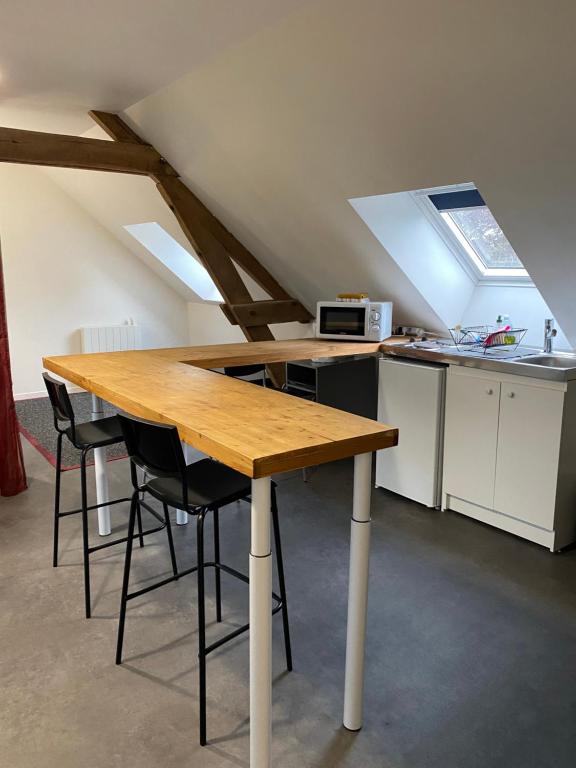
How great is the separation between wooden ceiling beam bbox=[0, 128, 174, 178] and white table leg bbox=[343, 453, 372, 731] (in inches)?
136

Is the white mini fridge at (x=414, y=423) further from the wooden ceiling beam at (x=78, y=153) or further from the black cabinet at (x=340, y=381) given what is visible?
the wooden ceiling beam at (x=78, y=153)

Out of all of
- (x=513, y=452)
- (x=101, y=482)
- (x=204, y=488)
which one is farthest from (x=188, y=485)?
(x=513, y=452)

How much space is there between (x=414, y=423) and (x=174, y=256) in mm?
4360

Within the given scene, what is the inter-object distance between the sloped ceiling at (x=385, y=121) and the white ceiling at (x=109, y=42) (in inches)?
4.0

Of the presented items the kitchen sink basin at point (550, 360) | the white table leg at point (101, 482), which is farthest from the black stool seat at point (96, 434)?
the kitchen sink basin at point (550, 360)

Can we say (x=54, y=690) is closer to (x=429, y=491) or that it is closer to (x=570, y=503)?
(x=429, y=491)

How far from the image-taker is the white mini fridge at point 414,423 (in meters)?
3.53

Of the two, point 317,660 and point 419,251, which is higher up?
point 419,251

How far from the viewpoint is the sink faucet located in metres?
3.47

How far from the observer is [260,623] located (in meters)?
1.62

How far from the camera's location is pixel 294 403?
87.4 inches

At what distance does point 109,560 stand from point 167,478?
1202 millimetres

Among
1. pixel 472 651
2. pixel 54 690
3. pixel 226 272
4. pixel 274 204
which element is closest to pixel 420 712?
pixel 472 651

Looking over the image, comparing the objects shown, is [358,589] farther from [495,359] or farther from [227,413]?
[495,359]
